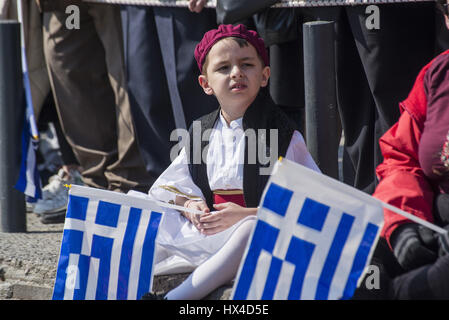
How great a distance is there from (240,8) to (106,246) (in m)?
1.34

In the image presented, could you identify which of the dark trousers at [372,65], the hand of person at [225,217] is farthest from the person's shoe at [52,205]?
the hand of person at [225,217]

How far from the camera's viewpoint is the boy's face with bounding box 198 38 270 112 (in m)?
3.25

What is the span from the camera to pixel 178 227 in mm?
3264

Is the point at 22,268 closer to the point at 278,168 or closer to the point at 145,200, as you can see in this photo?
the point at 145,200

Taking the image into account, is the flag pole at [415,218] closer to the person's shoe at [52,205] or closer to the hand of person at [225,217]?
the hand of person at [225,217]

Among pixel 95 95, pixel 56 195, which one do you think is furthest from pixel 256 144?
pixel 56 195

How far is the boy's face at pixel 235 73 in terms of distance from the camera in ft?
10.7

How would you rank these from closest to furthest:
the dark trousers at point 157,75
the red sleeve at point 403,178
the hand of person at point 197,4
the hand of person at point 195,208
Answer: the red sleeve at point 403,178 → the hand of person at point 195,208 → the hand of person at point 197,4 → the dark trousers at point 157,75

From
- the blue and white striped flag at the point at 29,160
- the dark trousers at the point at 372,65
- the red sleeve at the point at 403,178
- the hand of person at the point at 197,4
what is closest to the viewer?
the red sleeve at the point at 403,178

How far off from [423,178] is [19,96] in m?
2.38

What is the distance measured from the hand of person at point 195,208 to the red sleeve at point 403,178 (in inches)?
25.6

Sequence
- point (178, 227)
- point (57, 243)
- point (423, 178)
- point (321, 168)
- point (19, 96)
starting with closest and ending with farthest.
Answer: point (423, 178)
point (178, 227)
point (321, 168)
point (57, 243)
point (19, 96)

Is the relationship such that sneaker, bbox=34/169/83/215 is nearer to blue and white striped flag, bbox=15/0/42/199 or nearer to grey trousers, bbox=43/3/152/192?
grey trousers, bbox=43/3/152/192

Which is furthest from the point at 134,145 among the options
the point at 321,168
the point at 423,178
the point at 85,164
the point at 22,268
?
the point at 423,178
